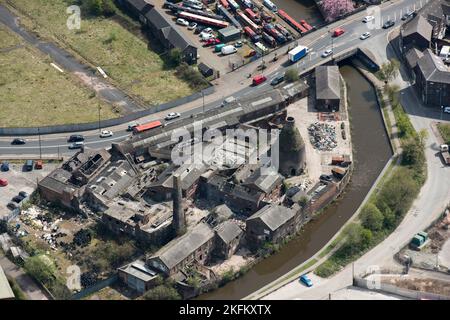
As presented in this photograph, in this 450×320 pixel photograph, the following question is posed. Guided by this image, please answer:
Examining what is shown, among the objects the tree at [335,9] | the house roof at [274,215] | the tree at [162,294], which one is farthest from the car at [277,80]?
the tree at [162,294]

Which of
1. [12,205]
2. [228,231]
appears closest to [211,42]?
[12,205]

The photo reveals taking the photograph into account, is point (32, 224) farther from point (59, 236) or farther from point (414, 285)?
Result: point (414, 285)

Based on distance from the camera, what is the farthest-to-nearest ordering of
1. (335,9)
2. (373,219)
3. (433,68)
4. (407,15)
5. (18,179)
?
(407,15)
(335,9)
(433,68)
(18,179)
(373,219)

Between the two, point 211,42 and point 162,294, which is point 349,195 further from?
point 211,42

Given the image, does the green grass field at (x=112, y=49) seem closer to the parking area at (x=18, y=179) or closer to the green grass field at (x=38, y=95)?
the green grass field at (x=38, y=95)

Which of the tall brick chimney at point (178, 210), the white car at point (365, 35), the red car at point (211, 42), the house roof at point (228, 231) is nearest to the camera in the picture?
the tall brick chimney at point (178, 210)

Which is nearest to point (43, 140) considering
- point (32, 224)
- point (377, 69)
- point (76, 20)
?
point (32, 224)
